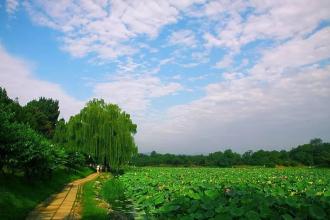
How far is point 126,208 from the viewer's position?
14.5 metres

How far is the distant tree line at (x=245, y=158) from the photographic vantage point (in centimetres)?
7794

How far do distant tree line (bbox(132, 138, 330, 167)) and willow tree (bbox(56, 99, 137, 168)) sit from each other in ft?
151

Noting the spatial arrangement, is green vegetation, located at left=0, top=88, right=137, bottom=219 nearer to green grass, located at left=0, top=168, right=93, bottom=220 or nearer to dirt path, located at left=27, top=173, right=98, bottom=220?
green grass, located at left=0, top=168, right=93, bottom=220

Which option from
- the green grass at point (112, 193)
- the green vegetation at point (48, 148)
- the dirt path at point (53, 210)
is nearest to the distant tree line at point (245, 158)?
the green vegetation at point (48, 148)

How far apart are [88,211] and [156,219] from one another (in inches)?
102

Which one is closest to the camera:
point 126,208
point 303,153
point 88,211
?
point 88,211

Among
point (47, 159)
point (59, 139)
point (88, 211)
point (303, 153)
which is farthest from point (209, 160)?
point (88, 211)

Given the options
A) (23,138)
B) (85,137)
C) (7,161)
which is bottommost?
(7,161)

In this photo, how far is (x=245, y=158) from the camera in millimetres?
88375

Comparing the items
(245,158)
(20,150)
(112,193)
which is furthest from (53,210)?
(245,158)

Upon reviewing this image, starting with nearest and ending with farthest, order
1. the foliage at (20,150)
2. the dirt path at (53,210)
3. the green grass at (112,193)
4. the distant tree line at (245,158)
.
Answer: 1. the dirt path at (53,210)
2. the foliage at (20,150)
3. the green grass at (112,193)
4. the distant tree line at (245,158)

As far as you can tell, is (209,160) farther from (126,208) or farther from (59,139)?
(126,208)

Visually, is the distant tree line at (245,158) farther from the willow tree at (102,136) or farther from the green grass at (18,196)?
the green grass at (18,196)

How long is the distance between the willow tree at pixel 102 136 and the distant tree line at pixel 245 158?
4611 cm
